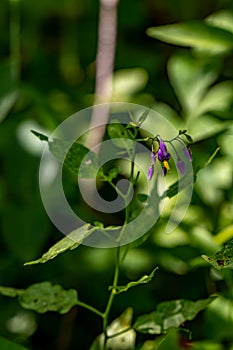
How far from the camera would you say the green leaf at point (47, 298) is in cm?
95

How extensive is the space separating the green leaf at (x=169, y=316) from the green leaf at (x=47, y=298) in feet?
0.28

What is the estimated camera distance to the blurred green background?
4.00 ft

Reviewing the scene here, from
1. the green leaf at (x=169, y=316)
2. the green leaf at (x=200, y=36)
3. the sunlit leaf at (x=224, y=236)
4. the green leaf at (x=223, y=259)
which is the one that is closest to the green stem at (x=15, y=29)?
the green leaf at (x=200, y=36)

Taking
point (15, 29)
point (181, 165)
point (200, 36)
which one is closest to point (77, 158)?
point (181, 165)

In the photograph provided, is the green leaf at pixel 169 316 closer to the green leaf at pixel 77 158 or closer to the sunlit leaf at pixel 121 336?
the sunlit leaf at pixel 121 336

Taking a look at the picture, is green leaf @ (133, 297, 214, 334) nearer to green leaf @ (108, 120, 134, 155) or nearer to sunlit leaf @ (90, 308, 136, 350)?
sunlit leaf @ (90, 308, 136, 350)

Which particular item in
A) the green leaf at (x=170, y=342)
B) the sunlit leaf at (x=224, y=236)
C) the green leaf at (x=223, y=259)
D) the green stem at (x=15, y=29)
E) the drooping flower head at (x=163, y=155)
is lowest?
the green leaf at (x=170, y=342)

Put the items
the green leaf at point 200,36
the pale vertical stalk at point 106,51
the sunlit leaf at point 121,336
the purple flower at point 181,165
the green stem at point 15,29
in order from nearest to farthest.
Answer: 1. the purple flower at point 181,165
2. the sunlit leaf at point 121,336
3. the green leaf at point 200,36
4. the pale vertical stalk at point 106,51
5. the green stem at point 15,29

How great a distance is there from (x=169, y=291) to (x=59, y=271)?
20cm

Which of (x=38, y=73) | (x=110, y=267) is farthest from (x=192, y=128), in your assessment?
(x=38, y=73)

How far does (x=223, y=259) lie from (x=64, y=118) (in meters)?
0.78

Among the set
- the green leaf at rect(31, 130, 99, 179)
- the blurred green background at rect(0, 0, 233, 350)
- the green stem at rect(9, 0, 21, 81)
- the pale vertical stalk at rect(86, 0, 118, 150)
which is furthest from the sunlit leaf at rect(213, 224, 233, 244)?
the green stem at rect(9, 0, 21, 81)

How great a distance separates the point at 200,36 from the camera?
120 cm

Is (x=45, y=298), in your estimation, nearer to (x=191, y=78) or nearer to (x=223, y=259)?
(x=223, y=259)
